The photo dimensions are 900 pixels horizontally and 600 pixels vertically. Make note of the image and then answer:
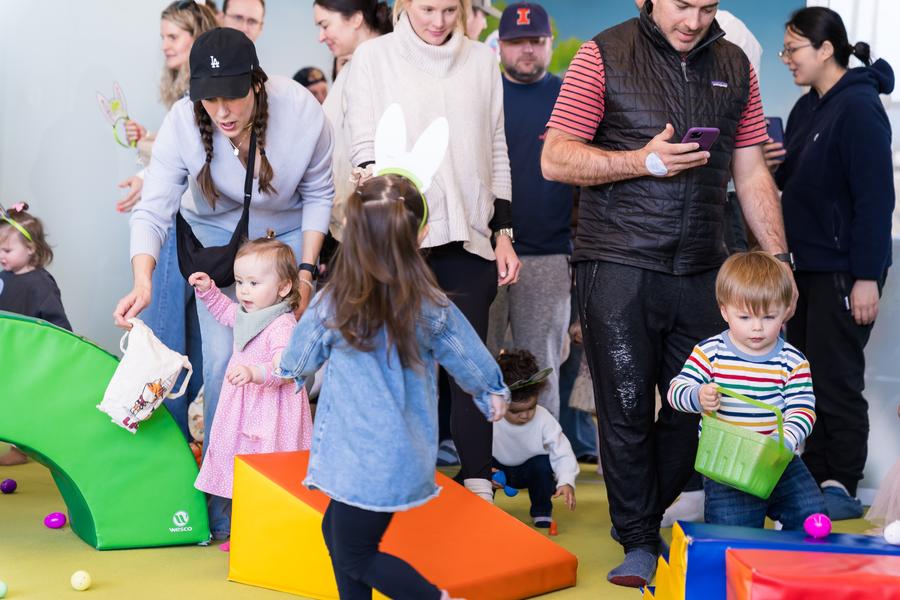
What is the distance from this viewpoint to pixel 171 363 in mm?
3504

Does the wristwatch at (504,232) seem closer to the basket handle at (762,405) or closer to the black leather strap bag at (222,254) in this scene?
the black leather strap bag at (222,254)

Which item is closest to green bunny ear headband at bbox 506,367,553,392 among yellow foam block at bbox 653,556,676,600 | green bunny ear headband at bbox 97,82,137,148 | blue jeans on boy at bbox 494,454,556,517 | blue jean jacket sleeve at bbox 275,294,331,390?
blue jeans on boy at bbox 494,454,556,517

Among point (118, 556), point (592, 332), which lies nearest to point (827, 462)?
point (592, 332)

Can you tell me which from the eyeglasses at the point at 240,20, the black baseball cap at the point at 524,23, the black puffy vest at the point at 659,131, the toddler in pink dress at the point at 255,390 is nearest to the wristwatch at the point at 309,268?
the toddler in pink dress at the point at 255,390

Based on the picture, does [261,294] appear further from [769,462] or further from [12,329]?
[769,462]

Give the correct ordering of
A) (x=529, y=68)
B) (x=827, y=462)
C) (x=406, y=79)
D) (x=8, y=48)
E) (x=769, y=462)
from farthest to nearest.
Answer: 1. (x=8, y=48)
2. (x=529, y=68)
3. (x=827, y=462)
4. (x=406, y=79)
5. (x=769, y=462)

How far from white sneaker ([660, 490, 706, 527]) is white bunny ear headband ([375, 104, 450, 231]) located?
6.42ft

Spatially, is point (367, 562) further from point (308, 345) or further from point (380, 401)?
point (308, 345)

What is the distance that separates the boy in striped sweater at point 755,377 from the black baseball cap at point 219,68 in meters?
1.62

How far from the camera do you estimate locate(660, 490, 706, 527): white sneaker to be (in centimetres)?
408

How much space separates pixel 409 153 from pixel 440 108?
1135 millimetres

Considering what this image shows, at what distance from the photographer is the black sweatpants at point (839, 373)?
4.50m

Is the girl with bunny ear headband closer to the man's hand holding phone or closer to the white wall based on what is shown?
the man's hand holding phone

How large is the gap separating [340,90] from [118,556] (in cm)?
213
